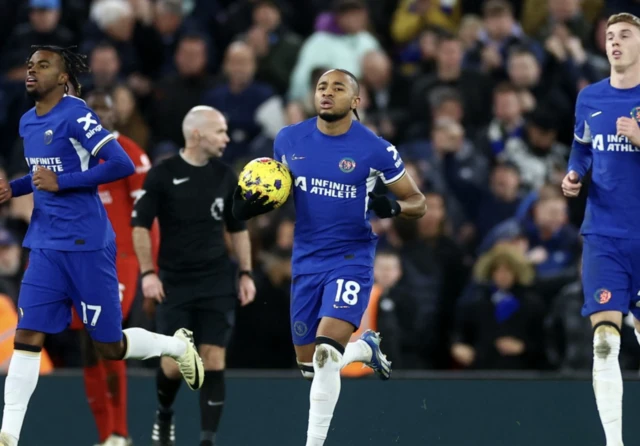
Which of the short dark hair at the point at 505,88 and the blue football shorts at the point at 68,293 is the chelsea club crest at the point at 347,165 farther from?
the short dark hair at the point at 505,88

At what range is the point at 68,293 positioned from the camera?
8.00 metres

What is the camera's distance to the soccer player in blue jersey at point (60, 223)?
7.84 metres

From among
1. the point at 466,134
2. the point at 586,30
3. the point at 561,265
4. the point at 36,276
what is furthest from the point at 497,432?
the point at 586,30

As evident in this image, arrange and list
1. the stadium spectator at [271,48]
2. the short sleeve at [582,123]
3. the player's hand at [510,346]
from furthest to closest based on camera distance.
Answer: the stadium spectator at [271,48], the player's hand at [510,346], the short sleeve at [582,123]

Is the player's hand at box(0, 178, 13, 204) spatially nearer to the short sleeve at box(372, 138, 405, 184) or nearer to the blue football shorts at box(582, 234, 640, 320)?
the short sleeve at box(372, 138, 405, 184)

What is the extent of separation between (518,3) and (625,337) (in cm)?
555

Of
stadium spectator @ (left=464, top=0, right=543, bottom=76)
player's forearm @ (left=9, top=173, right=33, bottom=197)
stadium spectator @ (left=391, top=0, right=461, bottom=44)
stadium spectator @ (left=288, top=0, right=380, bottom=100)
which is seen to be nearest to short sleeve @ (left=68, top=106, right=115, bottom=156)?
player's forearm @ (left=9, top=173, right=33, bottom=197)

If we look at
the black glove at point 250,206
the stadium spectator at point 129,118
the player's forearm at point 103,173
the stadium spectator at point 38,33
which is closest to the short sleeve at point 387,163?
the black glove at point 250,206

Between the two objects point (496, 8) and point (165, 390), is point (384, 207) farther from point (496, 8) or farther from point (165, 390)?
point (496, 8)

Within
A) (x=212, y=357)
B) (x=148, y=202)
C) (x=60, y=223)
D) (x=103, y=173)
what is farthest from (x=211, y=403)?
(x=103, y=173)

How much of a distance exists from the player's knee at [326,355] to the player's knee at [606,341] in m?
1.53

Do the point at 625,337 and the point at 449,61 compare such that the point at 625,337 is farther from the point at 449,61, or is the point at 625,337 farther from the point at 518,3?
the point at 518,3

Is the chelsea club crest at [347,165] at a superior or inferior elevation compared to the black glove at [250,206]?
superior

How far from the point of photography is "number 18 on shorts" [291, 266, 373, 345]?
790 centimetres
